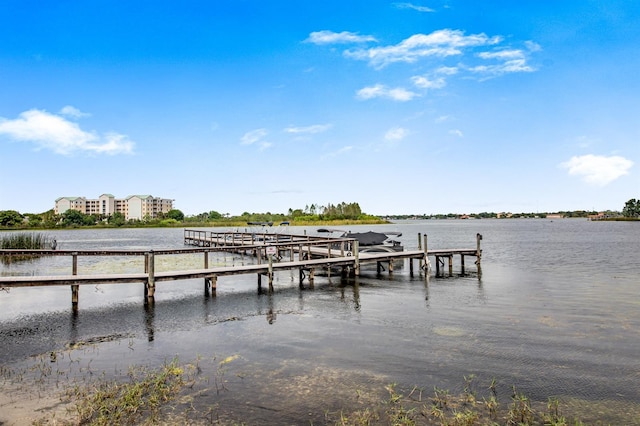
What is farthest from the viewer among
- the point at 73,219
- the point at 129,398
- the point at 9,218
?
the point at 73,219

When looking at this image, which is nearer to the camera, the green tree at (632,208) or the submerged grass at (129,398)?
the submerged grass at (129,398)

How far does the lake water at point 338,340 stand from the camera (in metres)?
7.21

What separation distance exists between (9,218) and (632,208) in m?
231

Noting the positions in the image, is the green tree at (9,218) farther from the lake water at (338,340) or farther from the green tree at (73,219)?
the lake water at (338,340)

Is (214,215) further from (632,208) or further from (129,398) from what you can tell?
(129,398)

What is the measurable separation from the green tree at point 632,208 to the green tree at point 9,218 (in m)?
228

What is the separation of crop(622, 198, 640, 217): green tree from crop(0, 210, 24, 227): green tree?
22785cm

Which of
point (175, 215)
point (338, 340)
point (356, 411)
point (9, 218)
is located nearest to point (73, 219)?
point (9, 218)

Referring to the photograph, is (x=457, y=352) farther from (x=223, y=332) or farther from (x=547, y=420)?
(x=223, y=332)

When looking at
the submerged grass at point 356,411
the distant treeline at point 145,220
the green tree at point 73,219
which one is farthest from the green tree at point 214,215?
the submerged grass at point 356,411

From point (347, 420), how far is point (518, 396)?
3132 mm

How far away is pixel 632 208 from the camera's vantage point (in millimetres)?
174625

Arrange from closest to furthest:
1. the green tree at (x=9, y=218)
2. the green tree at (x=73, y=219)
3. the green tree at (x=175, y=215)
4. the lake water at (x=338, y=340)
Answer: the lake water at (x=338, y=340), the green tree at (x=9, y=218), the green tree at (x=73, y=219), the green tree at (x=175, y=215)

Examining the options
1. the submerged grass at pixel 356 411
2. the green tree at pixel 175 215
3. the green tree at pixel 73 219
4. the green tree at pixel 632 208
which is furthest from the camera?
the green tree at pixel 175 215
